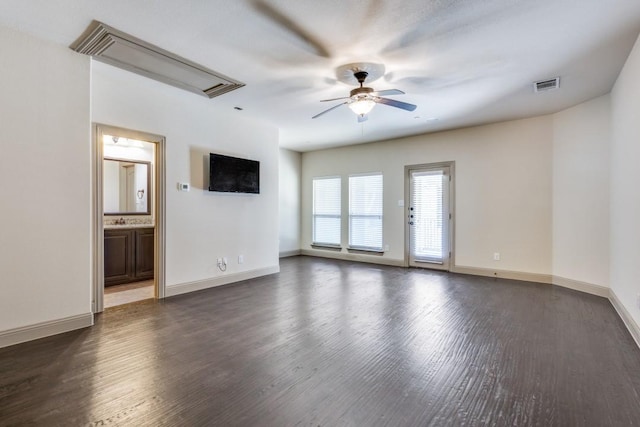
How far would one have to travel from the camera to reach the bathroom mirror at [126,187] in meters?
5.28

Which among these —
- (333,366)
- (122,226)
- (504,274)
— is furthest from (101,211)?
(504,274)

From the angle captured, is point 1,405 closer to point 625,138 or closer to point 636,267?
point 636,267

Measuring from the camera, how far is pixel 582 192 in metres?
4.61

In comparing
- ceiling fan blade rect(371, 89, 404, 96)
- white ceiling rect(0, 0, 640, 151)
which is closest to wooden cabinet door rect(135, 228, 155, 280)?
white ceiling rect(0, 0, 640, 151)

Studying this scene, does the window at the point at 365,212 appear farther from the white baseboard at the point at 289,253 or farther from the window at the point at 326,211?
the white baseboard at the point at 289,253

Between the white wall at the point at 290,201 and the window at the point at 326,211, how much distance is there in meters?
0.49

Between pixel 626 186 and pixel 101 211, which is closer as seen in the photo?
pixel 626 186

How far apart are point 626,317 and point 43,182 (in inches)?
236

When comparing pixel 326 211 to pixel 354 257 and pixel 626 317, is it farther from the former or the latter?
pixel 626 317

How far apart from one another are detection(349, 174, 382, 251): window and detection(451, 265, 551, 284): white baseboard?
69.5 inches

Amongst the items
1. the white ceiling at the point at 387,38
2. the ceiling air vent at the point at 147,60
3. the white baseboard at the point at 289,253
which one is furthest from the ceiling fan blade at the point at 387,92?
the white baseboard at the point at 289,253

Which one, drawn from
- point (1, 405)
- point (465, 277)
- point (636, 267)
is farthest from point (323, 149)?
point (1, 405)

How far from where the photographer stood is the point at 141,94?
401 centimetres

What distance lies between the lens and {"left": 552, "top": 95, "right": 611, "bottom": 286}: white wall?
435cm
